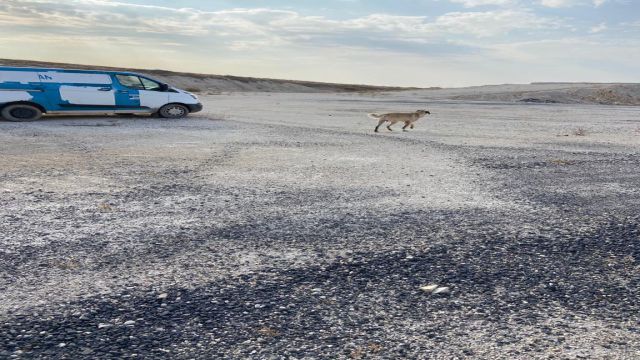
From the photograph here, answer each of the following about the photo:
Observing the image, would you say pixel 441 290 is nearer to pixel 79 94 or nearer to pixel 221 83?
pixel 79 94

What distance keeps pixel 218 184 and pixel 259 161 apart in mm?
2357

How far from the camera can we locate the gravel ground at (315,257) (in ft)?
13.1

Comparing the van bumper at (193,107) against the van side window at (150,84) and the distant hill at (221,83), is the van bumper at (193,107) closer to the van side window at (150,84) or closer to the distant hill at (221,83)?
the van side window at (150,84)

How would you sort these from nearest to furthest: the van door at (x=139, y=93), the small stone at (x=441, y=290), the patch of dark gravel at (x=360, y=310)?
the patch of dark gravel at (x=360, y=310), the small stone at (x=441, y=290), the van door at (x=139, y=93)

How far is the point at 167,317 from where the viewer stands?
427 centimetres

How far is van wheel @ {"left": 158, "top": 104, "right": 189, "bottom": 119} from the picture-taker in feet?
65.2

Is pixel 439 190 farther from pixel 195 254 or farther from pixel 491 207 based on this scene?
pixel 195 254

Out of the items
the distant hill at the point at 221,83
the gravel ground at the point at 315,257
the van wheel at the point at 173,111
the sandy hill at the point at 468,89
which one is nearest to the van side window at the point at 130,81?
the van wheel at the point at 173,111

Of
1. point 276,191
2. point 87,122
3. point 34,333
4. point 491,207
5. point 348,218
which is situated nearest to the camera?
point 34,333

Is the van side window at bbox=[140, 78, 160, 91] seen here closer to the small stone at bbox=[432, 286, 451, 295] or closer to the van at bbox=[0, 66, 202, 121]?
the van at bbox=[0, 66, 202, 121]

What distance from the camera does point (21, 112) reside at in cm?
1784

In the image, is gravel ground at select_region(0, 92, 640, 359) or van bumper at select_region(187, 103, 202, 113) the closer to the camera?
gravel ground at select_region(0, 92, 640, 359)

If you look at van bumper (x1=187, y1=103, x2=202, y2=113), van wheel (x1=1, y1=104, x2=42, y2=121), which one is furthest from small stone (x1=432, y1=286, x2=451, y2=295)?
van bumper (x1=187, y1=103, x2=202, y2=113)

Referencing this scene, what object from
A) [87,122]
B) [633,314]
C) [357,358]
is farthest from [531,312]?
[87,122]
